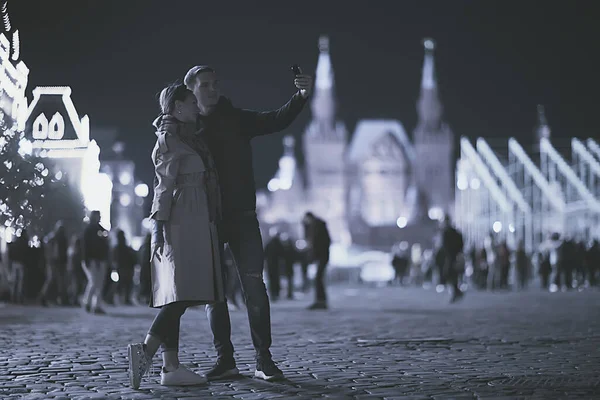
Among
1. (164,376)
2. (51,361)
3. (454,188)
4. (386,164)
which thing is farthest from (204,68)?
(454,188)

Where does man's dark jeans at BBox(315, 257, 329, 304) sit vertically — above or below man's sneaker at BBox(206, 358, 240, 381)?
above

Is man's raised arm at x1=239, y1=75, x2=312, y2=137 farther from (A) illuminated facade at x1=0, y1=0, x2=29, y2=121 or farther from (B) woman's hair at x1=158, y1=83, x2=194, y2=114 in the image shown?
(A) illuminated facade at x1=0, y1=0, x2=29, y2=121

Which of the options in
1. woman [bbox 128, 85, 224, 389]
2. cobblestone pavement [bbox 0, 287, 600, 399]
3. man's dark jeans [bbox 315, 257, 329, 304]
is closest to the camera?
cobblestone pavement [bbox 0, 287, 600, 399]

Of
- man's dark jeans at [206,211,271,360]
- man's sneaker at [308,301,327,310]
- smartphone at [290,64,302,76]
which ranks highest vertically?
smartphone at [290,64,302,76]

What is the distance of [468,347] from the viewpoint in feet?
22.8

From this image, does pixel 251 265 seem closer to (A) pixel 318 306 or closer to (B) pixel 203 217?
(B) pixel 203 217

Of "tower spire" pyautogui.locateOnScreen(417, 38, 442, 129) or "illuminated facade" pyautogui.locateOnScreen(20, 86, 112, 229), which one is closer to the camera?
"illuminated facade" pyautogui.locateOnScreen(20, 86, 112, 229)

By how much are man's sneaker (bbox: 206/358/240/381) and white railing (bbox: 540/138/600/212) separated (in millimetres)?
32194

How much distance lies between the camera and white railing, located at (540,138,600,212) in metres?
37.1

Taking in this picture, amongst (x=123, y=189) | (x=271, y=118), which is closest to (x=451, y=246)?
(x=271, y=118)

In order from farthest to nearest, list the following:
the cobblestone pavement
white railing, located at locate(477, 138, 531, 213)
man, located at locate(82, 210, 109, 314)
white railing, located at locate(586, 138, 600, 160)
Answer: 1. white railing, located at locate(477, 138, 531, 213)
2. white railing, located at locate(586, 138, 600, 160)
3. man, located at locate(82, 210, 109, 314)
4. the cobblestone pavement

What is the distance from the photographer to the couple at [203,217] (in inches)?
194

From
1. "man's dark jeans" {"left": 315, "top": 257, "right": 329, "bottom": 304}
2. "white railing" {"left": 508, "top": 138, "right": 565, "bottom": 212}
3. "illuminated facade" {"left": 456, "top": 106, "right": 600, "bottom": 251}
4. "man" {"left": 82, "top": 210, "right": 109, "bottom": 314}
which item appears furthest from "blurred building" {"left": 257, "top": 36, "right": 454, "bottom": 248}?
"man" {"left": 82, "top": 210, "right": 109, "bottom": 314}

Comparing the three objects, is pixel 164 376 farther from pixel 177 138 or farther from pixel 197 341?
pixel 197 341
